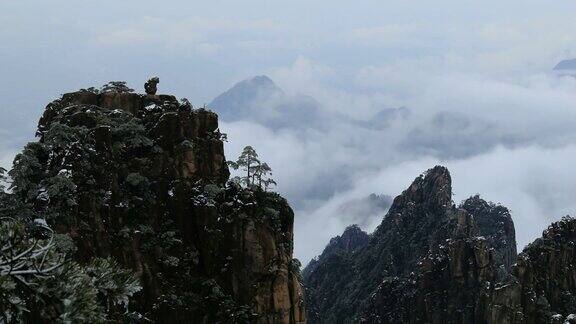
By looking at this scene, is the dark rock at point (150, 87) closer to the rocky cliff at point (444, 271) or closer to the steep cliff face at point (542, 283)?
the rocky cliff at point (444, 271)

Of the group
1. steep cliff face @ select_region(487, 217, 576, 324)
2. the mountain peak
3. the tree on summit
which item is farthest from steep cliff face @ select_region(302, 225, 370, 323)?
the tree on summit

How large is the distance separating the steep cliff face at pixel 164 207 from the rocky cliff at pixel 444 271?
1752 inches

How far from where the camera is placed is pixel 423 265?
344ft

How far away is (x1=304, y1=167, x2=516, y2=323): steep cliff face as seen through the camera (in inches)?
3898

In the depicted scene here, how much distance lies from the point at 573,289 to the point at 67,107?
7263 cm

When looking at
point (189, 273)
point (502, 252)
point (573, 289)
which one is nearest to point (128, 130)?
point (189, 273)

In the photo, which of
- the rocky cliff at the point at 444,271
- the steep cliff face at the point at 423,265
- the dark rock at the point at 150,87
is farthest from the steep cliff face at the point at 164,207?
the steep cliff face at the point at 423,265

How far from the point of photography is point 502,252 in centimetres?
12550

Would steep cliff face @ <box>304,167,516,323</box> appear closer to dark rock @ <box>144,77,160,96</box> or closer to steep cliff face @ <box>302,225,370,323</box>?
steep cliff face @ <box>302,225,370,323</box>

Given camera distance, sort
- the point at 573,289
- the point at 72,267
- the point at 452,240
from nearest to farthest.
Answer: the point at 72,267, the point at 573,289, the point at 452,240

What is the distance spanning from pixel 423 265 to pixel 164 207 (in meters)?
68.1

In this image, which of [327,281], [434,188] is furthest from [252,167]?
[327,281]

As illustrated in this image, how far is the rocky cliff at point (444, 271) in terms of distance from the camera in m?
83.8

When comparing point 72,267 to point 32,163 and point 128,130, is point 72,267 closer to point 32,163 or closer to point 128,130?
point 32,163
